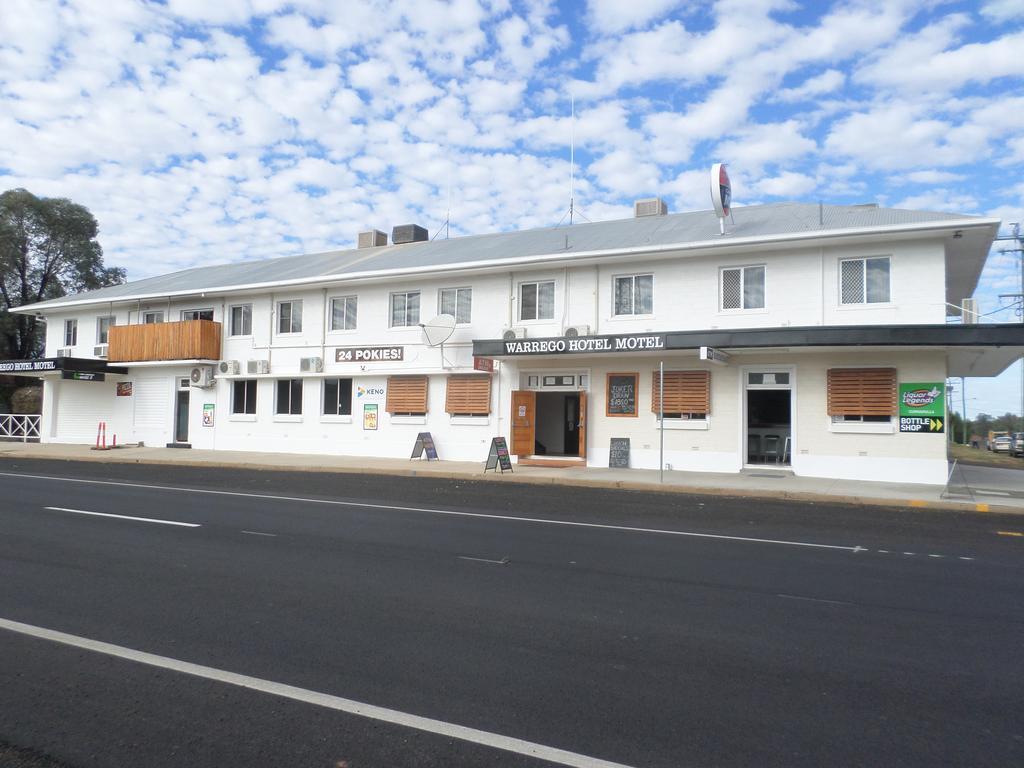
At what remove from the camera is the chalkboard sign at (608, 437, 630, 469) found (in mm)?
19891

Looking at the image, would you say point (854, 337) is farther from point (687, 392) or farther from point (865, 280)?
point (687, 392)

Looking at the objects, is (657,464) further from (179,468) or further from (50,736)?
(50,736)

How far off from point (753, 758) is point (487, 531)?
6.85 m

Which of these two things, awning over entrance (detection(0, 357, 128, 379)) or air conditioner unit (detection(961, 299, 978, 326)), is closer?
air conditioner unit (detection(961, 299, 978, 326))

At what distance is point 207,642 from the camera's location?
5.26 meters

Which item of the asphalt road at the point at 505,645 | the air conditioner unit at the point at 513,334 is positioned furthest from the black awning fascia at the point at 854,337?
the asphalt road at the point at 505,645

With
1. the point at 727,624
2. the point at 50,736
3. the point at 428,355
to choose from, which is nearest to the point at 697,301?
the point at 428,355

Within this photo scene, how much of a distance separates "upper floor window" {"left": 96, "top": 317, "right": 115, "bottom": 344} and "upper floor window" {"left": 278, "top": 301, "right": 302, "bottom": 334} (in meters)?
9.33

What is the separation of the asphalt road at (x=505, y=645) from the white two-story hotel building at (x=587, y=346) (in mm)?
7262

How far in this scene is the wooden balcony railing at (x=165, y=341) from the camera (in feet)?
86.9

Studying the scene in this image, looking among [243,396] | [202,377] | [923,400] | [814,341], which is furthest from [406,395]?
[923,400]

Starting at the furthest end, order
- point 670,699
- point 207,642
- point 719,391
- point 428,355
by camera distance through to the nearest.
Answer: point 428,355 < point 719,391 < point 207,642 < point 670,699

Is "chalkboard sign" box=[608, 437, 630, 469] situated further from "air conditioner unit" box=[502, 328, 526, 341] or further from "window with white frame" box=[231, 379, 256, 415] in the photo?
"window with white frame" box=[231, 379, 256, 415]

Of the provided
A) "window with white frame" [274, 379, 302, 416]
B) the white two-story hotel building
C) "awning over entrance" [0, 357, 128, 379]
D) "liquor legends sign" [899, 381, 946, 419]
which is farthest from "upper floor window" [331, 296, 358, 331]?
"liquor legends sign" [899, 381, 946, 419]
